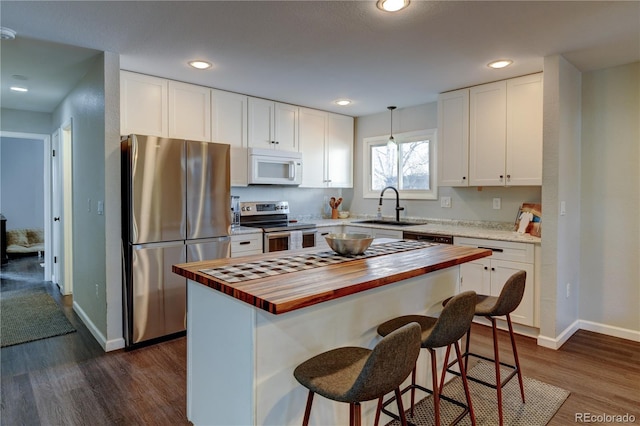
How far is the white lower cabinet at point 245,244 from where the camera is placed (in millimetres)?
3713

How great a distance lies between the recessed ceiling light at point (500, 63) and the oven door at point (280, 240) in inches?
96.2

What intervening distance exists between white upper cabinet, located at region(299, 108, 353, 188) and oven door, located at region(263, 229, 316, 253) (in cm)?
76

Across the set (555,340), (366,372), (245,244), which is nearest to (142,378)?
(245,244)

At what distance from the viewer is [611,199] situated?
3326 mm

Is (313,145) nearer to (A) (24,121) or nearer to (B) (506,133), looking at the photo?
(B) (506,133)

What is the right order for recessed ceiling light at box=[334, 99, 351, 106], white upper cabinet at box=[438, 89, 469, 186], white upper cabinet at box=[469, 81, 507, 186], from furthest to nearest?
recessed ceiling light at box=[334, 99, 351, 106] → white upper cabinet at box=[438, 89, 469, 186] → white upper cabinet at box=[469, 81, 507, 186]

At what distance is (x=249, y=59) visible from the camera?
308 cm

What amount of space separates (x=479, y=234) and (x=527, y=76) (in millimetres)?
1480

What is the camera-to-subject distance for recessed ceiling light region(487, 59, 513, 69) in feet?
10.2

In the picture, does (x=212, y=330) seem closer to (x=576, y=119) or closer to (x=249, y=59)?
(x=249, y=59)

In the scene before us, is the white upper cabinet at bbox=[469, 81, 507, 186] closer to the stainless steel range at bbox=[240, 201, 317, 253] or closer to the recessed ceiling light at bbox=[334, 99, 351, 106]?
the recessed ceiling light at bbox=[334, 99, 351, 106]

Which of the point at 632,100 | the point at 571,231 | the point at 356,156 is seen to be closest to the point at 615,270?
the point at 571,231

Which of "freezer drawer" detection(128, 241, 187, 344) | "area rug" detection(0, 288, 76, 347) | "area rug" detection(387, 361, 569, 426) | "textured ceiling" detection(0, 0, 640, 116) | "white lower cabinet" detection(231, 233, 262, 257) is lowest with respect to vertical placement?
"area rug" detection(387, 361, 569, 426)

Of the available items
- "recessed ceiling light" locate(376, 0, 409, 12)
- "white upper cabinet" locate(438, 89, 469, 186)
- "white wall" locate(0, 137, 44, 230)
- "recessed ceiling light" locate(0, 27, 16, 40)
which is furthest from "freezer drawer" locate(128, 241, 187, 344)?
"white wall" locate(0, 137, 44, 230)
